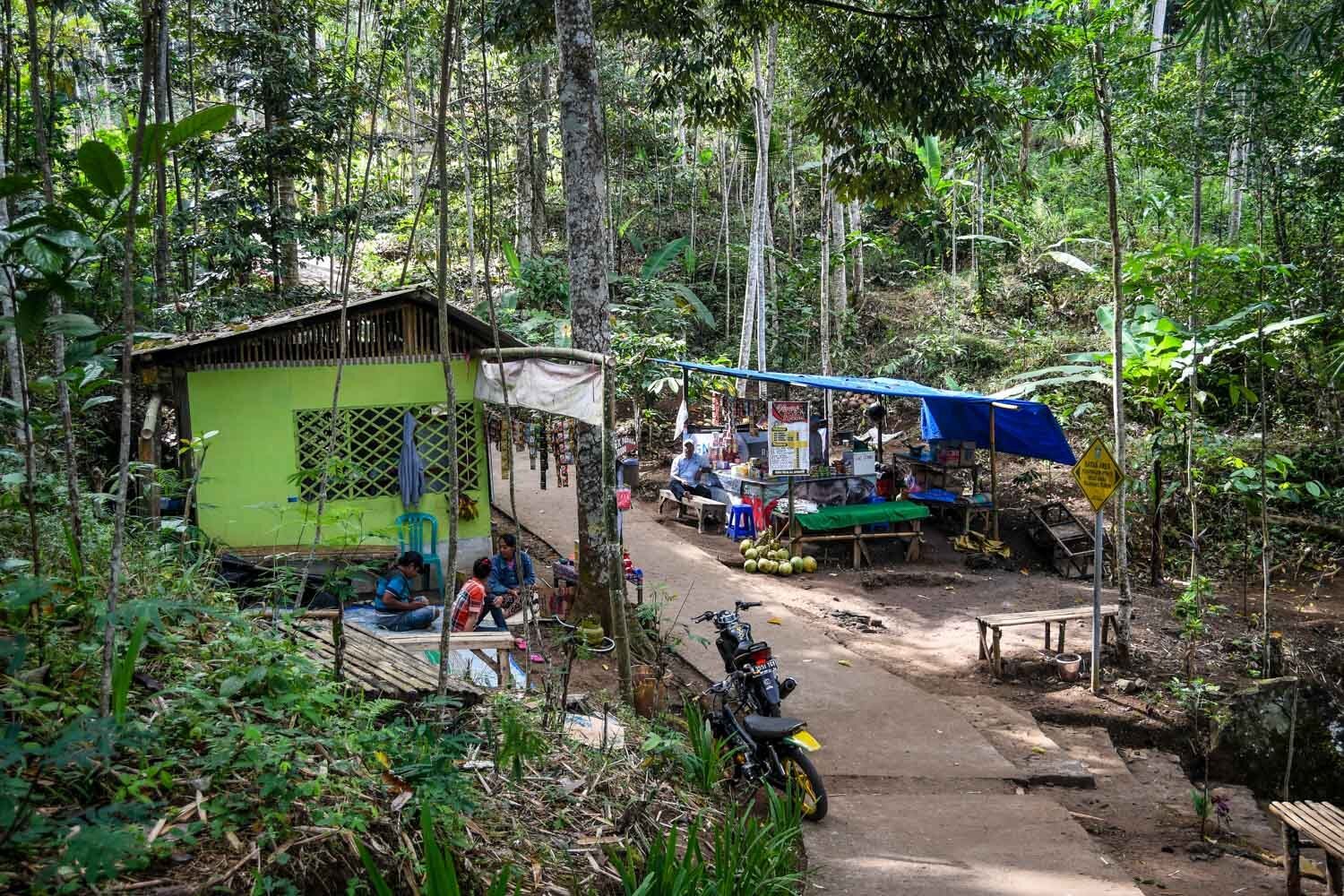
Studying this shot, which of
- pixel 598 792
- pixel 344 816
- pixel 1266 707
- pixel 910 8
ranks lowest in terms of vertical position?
pixel 1266 707

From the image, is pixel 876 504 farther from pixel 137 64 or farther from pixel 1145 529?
pixel 137 64

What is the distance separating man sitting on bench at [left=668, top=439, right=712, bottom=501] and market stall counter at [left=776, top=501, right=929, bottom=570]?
6.77 feet

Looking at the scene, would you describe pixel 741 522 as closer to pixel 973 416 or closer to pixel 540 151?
pixel 973 416

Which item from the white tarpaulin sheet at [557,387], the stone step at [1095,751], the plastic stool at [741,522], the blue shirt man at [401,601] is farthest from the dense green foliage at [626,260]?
the plastic stool at [741,522]

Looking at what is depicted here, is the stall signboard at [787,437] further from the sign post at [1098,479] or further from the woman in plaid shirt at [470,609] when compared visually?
the woman in plaid shirt at [470,609]

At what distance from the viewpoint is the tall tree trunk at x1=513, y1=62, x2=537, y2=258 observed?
1906cm

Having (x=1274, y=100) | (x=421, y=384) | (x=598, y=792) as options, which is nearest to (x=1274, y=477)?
(x=1274, y=100)

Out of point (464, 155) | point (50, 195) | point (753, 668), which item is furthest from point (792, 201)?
point (50, 195)

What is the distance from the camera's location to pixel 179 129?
7.35 ft

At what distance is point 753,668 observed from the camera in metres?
5.83

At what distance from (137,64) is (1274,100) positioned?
13.5 metres

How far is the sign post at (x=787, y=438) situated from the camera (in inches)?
467

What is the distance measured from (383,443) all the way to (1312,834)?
770 centimetres

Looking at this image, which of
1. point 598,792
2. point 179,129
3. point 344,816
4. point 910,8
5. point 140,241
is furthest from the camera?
point 140,241
